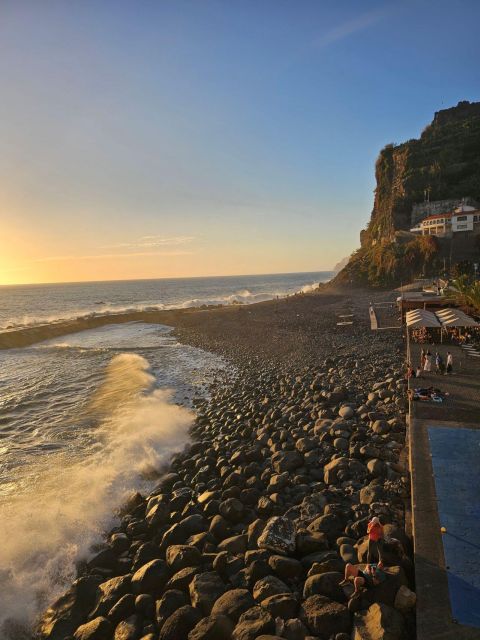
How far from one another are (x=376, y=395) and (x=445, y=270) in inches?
1647

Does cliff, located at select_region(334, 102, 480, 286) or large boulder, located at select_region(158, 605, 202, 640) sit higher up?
cliff, located at select_region(334, 102, 480, 286)

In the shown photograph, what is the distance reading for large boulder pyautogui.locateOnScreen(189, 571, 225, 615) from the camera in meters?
6.61

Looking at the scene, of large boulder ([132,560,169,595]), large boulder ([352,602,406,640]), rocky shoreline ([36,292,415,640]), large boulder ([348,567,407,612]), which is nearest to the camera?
large boulder ([352,602,406,640])

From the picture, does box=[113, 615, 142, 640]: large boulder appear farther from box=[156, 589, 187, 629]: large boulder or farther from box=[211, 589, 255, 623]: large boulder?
box=[211, 589, 255, 623]: large boulder

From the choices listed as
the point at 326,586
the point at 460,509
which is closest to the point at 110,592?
the point at 326,586

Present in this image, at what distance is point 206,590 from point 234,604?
2.34 ft

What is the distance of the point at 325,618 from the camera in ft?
19.1

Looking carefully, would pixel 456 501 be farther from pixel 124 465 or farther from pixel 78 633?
pixel 124 465

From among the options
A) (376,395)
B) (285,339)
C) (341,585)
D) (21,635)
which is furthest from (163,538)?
(285,339)

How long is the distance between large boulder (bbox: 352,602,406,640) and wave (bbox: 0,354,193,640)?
20.6 ft

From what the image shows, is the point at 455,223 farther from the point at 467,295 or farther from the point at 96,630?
the point at 96,630

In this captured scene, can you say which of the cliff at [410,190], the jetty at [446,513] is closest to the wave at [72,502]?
the jetty at [446,513]

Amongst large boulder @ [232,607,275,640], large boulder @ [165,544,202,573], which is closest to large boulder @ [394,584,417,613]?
large boulder @ [232,607,275,640]

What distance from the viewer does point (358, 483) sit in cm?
958
